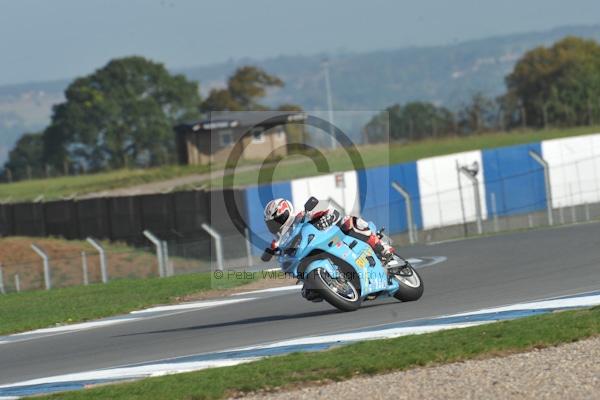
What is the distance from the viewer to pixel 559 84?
85938 millimetres

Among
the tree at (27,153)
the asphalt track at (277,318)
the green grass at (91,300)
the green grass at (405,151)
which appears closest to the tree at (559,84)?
the green grass at (405,151)

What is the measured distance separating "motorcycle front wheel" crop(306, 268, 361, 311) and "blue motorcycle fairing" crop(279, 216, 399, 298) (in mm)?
73

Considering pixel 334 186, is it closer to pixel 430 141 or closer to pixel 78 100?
pixel 430 141

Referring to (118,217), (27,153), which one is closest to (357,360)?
(118,217)

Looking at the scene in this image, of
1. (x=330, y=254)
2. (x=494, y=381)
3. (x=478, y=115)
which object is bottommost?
(x=494, y=381)

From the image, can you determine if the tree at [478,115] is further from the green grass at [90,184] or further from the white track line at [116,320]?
the white track line at [116,320]

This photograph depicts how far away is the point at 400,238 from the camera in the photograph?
35.0 meters

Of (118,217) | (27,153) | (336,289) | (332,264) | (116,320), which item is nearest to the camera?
(332,264)

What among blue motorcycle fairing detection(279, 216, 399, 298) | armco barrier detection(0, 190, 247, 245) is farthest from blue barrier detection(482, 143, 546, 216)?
blue motorcycle fairing detection(279, 216, 399, 298)

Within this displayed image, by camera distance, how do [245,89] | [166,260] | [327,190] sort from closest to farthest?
1. [166,260]
2. [327,190]
3. [245,89]

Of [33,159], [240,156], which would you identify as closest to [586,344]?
[240,156]

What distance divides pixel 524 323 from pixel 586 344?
1.18 metres

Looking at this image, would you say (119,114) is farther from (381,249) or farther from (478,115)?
(381,249)

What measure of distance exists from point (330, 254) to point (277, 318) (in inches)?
59.9
